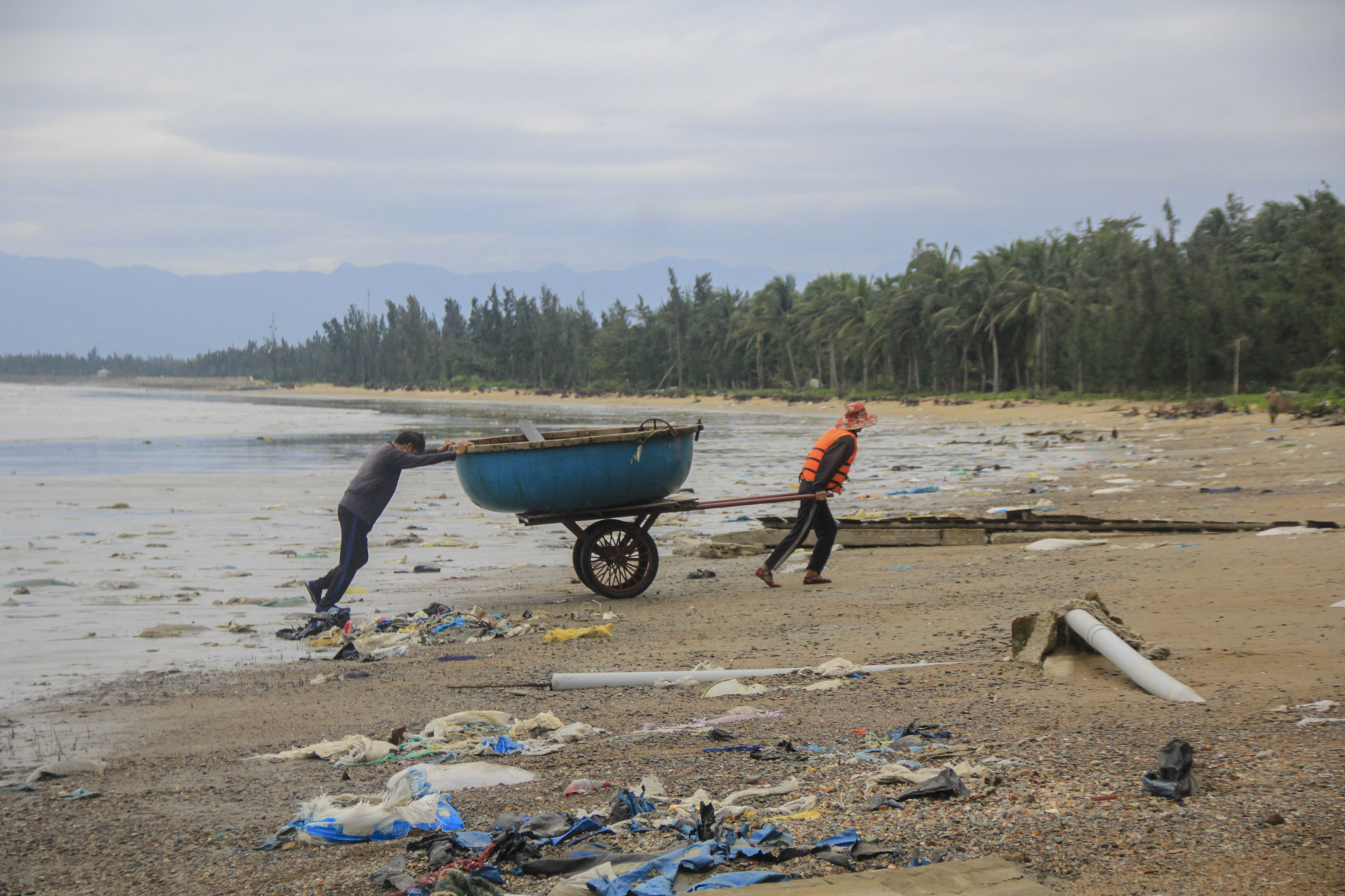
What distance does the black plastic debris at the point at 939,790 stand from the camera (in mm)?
3555

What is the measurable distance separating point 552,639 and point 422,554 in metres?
4.81

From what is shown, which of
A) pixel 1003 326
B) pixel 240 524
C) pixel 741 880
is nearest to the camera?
pixel 741 880

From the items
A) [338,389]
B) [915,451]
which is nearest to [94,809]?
[915,451]

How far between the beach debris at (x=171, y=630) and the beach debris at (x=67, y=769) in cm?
297

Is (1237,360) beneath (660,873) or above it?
above

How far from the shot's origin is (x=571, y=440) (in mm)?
8203

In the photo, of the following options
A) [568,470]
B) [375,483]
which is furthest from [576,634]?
[375,483]

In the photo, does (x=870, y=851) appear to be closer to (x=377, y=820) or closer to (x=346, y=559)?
(x=377, y=820)

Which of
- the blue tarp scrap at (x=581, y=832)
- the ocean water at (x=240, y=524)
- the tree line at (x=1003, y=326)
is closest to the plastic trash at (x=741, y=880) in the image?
the blue tarp scrap at (x=581, y=832)

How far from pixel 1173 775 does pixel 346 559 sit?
6.31m

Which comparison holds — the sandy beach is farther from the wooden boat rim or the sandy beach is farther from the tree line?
the tree line

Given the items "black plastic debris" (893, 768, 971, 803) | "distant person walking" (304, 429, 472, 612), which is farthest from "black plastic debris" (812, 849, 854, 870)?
"distant person walking" (304, 429, 472, 612)

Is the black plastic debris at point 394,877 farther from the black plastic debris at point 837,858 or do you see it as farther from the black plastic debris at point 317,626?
the black plastic debris at point 317,626

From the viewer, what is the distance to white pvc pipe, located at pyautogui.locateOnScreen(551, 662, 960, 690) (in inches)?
222
